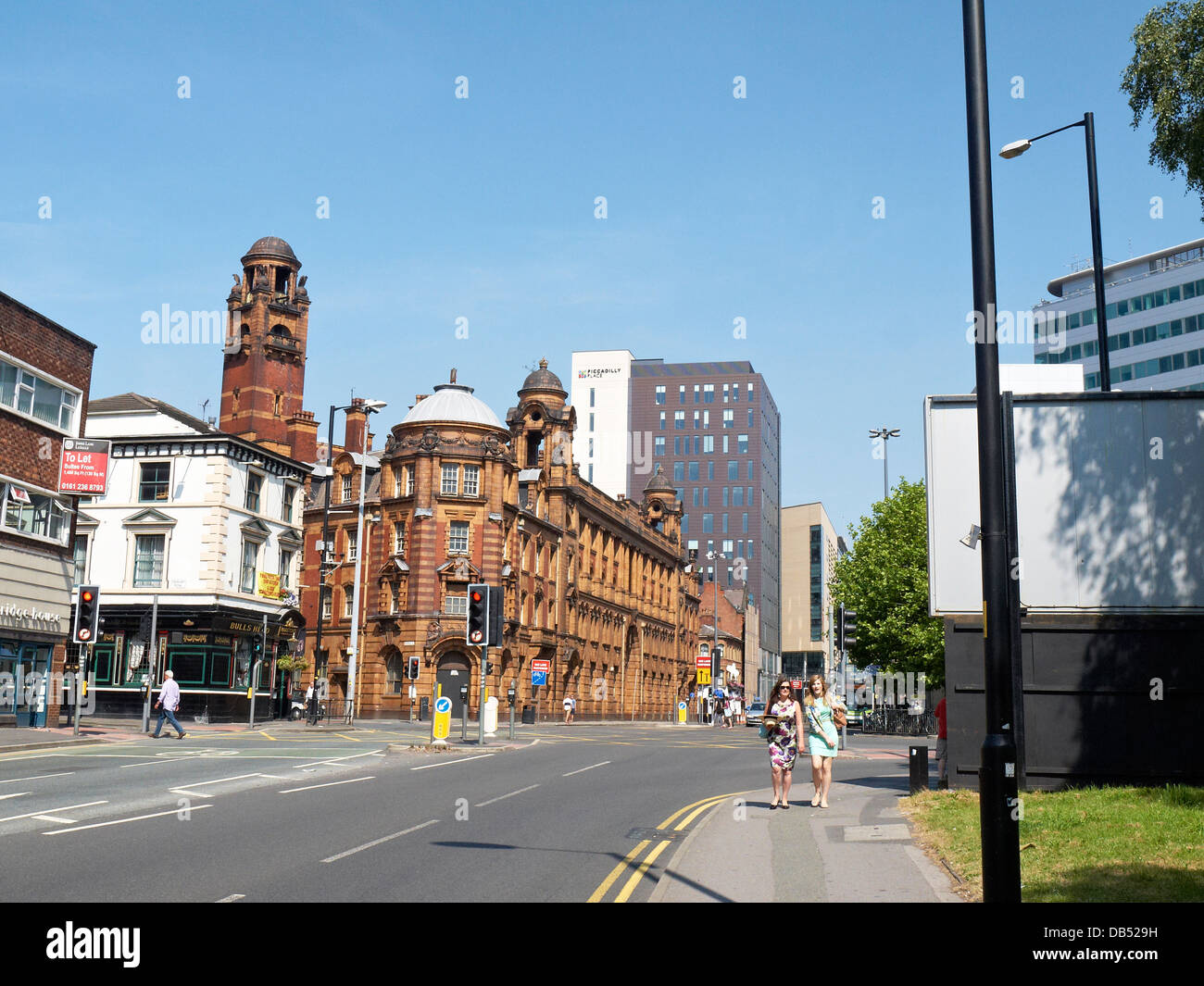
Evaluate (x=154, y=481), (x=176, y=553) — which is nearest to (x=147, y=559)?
(x=176, y=553)

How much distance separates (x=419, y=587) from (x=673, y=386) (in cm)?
8724

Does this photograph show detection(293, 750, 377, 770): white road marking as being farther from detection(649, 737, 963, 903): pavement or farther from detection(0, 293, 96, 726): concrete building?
detection(0, 293, 96, 726): concrete building

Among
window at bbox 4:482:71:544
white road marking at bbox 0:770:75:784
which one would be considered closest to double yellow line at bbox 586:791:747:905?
white road marking at bbox 0:770:75:784

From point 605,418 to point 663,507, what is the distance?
1711 inches

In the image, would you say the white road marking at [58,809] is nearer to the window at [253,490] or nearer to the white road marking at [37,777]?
the white road marking at [37,777]

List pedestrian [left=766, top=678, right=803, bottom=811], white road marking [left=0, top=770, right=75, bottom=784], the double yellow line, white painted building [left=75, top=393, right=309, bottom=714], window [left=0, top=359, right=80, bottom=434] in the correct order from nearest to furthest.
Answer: the double yellow line < pedestrian [left=766, top=678, right=803, bottom=811] < white road marking [left=0, top=770, right=75, bottom=784] < window [left=0, top=359, right=80, bottom=434] < white painted building [left=75, top=393, right=309, bottom=714]

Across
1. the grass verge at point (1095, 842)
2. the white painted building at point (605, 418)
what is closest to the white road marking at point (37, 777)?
the grass verge at point (1095, 842)

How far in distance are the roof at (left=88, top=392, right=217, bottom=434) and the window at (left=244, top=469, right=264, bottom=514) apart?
2.54 metres

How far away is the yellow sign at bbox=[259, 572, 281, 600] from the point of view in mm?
49216

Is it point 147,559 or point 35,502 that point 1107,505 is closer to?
point 35,502
